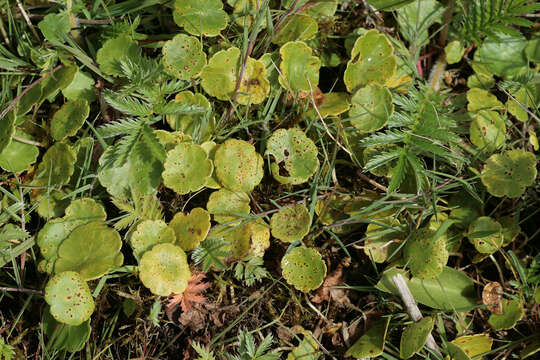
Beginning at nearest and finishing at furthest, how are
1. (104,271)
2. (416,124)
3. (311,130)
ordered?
1. (104,271)
2. (416,124)
3. (311,130)

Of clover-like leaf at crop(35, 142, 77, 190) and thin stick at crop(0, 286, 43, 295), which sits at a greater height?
clover-like leaf at crop(35, 142, 77, 190)

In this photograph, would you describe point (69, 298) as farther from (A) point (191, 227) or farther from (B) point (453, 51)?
(B) point (453, 51)

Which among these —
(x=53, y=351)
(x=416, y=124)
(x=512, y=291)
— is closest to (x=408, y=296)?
(x=512, y=291)

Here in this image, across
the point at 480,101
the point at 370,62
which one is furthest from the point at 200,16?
the point at 480,101

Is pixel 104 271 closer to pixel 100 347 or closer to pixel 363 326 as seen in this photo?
pixel 100 347

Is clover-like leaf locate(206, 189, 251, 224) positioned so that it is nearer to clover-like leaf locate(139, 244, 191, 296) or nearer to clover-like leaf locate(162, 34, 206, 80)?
clover-like leaf locate(139, 244, 191, 296)

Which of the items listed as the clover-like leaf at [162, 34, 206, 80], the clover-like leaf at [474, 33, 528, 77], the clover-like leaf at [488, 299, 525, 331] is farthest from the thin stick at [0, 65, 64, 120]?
the clover-like leaf at [488, 299, 525, 331]
